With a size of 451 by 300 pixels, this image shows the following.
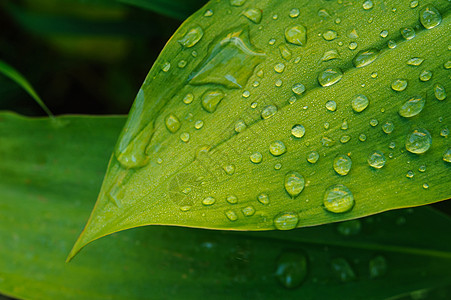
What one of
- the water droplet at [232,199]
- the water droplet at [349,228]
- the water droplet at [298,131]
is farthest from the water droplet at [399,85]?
the water droplet at [349,228]

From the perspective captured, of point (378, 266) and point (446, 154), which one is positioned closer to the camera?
point (446, 154)

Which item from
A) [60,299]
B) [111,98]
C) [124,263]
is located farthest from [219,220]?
[111,98]

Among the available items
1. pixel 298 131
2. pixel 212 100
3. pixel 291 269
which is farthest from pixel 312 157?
pixel 291 269

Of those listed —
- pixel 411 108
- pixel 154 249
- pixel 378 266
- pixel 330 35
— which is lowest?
pixel 378 266

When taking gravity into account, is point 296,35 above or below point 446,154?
above

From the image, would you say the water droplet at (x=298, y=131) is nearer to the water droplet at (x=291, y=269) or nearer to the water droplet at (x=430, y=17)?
the water droplet at (x=430, y=17)

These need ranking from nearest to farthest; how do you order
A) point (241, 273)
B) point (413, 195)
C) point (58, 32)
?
point (413, 195) → point (241, 273) → point (58, 32)

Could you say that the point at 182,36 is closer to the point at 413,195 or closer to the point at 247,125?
the point at 247,125

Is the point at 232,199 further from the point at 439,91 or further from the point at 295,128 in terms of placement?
the point at 439,91
